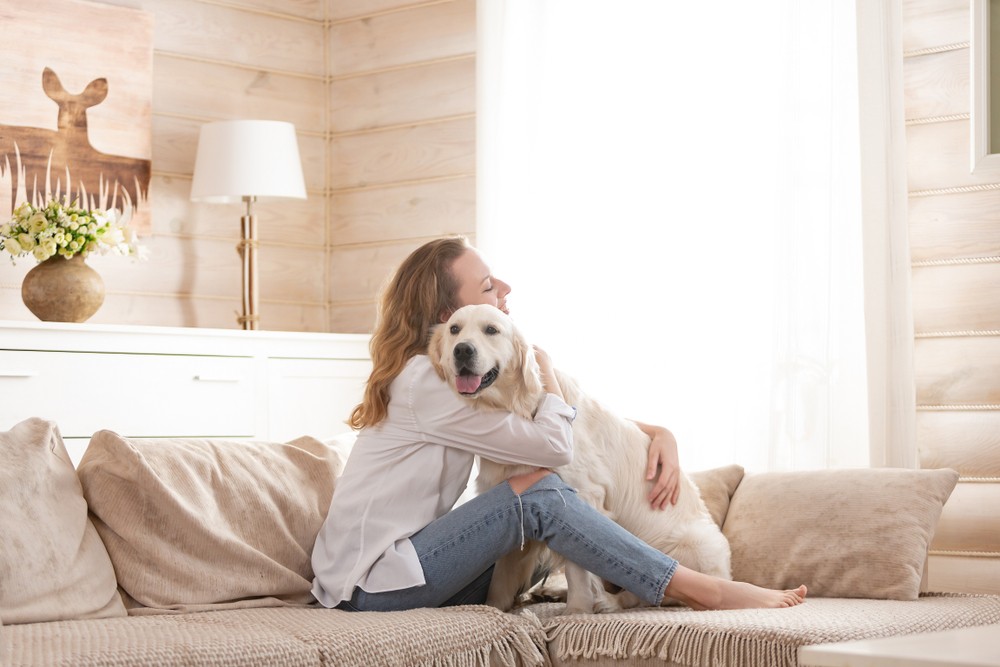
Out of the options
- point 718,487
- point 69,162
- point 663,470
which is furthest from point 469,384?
point 69,162

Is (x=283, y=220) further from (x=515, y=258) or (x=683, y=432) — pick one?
(x=683, y=432)

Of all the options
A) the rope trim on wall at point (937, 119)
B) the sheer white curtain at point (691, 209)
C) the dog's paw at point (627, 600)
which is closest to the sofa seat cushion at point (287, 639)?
the dog's paw at point (627, 600)

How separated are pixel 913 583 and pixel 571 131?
6.66 ft

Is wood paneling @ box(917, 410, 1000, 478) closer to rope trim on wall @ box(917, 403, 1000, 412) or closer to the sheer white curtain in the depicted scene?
rope trim on wall @ box(917, 403, 1000, 412)

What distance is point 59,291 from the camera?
3.72m

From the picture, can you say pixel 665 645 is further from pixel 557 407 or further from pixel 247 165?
pixel 247 165

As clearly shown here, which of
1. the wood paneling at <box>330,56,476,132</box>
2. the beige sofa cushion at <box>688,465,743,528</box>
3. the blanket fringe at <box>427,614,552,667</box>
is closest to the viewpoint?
the blanket fringe at <box>427,614,552,667</box>

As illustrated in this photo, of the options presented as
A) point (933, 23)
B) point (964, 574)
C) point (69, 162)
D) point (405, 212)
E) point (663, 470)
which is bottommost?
point (964, 574)

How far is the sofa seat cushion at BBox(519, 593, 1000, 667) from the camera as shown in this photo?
218 centimetres

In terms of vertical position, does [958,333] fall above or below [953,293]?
below

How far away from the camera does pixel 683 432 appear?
12.3ft

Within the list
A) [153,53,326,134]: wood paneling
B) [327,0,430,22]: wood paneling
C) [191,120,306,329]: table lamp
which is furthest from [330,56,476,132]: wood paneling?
[191,120,306,329]: table lamp

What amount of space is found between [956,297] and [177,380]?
2336 millimetres

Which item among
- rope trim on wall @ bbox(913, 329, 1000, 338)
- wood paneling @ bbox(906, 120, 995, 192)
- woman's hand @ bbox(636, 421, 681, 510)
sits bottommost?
woman's hand @ bbox(636, 421, 681, 510)
